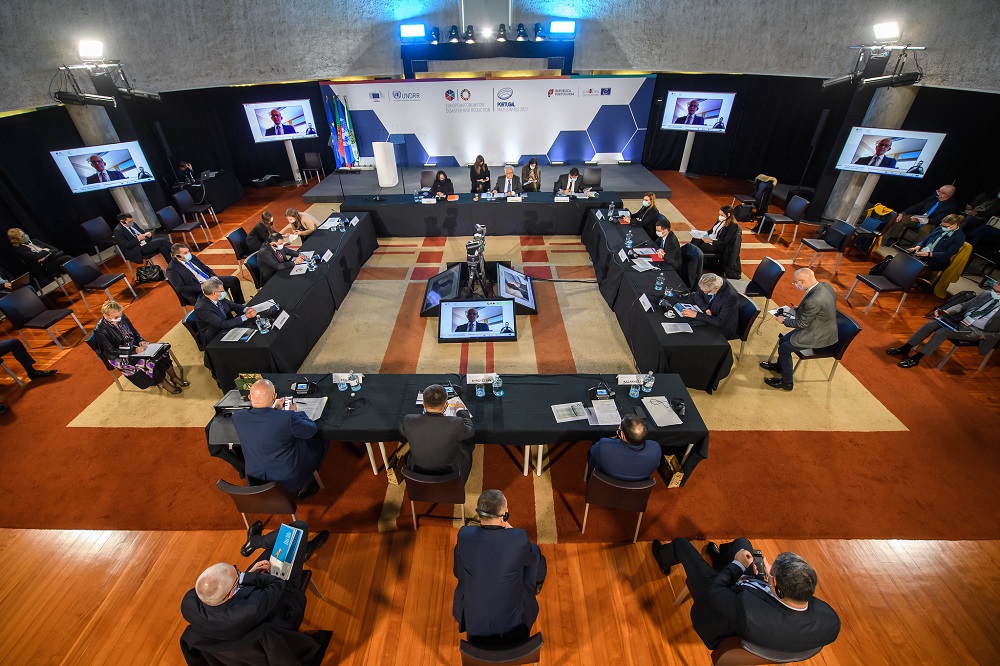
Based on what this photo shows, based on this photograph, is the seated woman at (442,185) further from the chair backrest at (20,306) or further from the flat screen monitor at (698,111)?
the flat screen monitor at (698,111)

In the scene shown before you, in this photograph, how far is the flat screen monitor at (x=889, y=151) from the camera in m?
6.96

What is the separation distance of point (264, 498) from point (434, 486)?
1.19 m

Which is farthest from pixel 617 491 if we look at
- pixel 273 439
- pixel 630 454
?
pixel 273 439

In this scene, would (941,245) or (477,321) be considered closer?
(477,321)

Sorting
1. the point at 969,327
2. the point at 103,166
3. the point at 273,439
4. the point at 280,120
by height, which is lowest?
the point at 969,327

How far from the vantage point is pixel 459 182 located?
11.6m

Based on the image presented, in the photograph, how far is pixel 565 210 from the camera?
27.1ft

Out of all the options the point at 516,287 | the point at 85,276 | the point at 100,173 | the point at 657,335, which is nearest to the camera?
the point at 657,335

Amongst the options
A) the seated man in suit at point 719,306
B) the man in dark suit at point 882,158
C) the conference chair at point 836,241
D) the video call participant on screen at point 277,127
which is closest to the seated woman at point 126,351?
the seated man in suit at point 719,306

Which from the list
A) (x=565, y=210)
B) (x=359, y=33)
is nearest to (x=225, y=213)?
(x=359, y=33)

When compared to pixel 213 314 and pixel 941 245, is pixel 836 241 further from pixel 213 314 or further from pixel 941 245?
pixel 213 314

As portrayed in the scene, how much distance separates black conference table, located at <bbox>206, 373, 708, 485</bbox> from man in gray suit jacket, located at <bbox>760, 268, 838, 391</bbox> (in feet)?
5.95

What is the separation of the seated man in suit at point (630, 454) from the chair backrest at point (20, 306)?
692 centimetres

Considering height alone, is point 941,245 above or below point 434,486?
above
